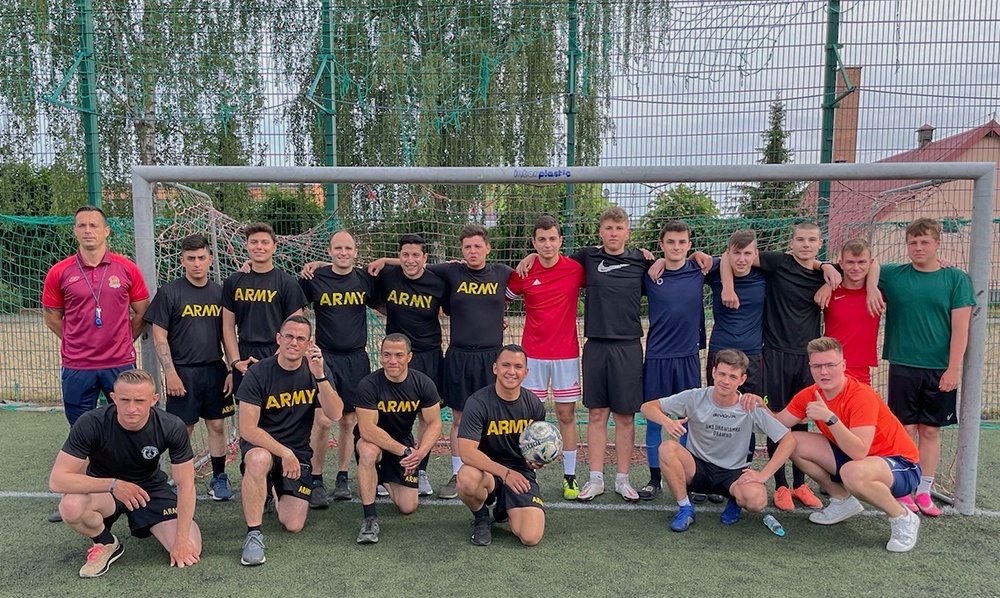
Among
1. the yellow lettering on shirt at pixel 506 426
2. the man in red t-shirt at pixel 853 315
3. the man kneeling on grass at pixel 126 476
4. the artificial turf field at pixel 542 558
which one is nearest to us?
the artificial turf field at pixel 542 558

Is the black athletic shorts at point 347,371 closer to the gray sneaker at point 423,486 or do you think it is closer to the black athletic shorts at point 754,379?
the gray sneaker at point 423,486

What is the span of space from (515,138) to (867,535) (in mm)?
6195

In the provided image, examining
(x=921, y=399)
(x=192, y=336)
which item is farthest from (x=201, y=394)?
(x=921, y=399)

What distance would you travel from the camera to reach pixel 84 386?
161 inches

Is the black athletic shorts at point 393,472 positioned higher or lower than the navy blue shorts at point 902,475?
lower

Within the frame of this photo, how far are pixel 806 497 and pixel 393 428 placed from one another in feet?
9.03

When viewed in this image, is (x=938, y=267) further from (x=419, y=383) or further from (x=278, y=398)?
(x=278, y=398)

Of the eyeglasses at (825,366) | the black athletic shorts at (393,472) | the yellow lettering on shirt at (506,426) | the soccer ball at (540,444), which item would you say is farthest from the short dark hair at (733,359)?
the black athletic shorts at (393,472)

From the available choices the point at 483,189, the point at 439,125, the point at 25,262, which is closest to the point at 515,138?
the point at 439,125

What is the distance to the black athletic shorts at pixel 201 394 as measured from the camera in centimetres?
419

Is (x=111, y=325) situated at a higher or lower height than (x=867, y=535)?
higher

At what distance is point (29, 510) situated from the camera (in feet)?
13.3

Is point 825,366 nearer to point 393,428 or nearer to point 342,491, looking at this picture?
point 393,428

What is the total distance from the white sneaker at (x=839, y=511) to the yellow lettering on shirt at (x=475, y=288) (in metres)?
2.51
